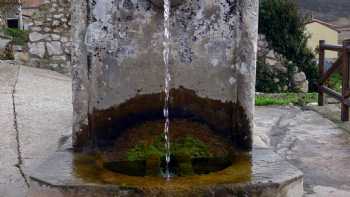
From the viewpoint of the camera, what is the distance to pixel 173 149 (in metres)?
3.34

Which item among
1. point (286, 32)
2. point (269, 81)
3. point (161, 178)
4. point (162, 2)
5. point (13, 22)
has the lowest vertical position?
point (161, 178)

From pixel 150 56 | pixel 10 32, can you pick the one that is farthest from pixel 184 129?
pixel 10 32

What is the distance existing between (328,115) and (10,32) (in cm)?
591

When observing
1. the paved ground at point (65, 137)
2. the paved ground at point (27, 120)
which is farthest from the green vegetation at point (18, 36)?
the paved ground at point (65, 137)

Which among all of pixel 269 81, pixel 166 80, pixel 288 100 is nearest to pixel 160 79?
pixel 166 80

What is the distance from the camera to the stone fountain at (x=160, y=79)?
3303 millimetres

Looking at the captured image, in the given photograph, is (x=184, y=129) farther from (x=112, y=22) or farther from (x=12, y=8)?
(x=12, y=8)

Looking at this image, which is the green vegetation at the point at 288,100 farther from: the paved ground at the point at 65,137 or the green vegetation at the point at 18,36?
the green vegetation at the point at 18,36

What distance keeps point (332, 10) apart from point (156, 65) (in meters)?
29.9

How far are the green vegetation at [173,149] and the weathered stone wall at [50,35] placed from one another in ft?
19.0

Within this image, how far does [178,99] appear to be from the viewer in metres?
3.38

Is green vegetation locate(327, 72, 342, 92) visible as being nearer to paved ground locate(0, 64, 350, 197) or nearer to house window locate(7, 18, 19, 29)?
paved ground locate(0, 64, 350, 197)

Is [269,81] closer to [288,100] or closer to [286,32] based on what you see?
[286,32]

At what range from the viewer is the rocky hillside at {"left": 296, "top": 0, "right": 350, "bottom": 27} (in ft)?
100
